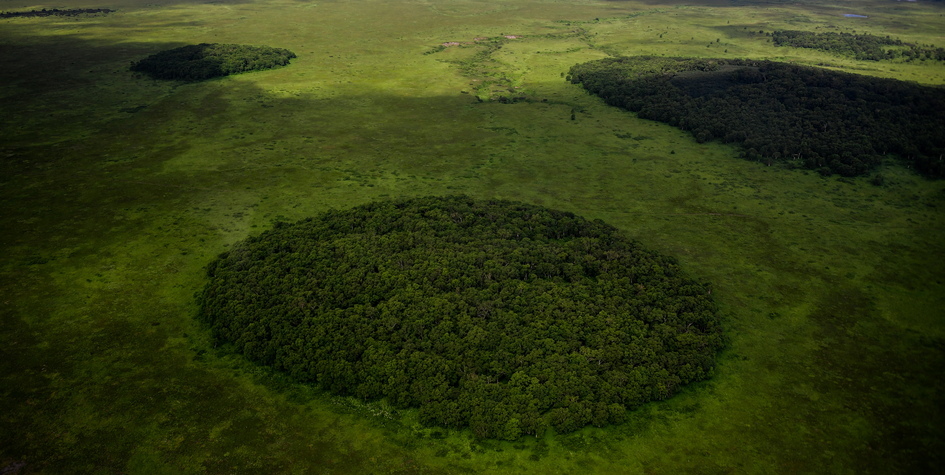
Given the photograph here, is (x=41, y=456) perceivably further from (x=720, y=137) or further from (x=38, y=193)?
(x=720, y=137)

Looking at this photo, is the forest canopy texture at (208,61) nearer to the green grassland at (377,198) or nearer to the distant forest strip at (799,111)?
the green grassland at (377,198)

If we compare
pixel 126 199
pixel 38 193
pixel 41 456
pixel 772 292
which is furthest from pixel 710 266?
pixel 38 193

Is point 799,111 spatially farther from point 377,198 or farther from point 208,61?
point 208,61

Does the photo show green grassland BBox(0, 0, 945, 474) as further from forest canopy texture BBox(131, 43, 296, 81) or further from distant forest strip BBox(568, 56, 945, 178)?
forest canopy texture BBox(131, 43, 296, 81)

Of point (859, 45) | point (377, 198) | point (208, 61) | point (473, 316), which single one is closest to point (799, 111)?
point (377, 198)

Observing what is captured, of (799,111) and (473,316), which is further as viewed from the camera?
(799,111)

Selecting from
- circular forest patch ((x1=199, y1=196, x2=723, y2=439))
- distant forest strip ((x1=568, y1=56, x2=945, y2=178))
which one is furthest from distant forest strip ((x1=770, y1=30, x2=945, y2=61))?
circular forest patch ((x1=199, y1=196, x2=723, y2=439))
